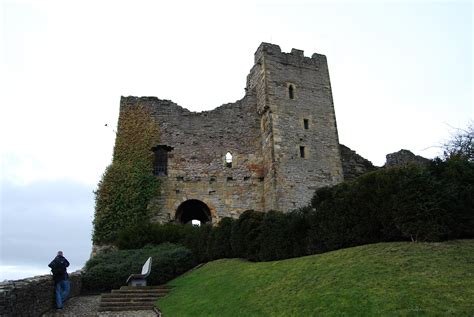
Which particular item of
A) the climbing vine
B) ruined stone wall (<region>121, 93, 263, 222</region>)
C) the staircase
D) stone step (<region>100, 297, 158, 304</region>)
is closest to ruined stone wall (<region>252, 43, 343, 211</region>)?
ruined stone wall (<region>121, 93, 263, 222</region>)

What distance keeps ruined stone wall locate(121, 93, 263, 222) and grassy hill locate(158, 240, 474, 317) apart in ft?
42.0

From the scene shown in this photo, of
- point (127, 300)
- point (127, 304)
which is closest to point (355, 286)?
point (127, 304)

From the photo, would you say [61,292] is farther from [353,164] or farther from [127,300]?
[353,164]

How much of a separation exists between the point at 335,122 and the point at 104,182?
14532 millimetres

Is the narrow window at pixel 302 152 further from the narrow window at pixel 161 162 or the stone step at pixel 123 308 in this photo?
the stone step at pixel 123 308

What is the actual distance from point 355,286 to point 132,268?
10.6m

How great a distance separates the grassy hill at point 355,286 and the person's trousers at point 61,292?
131 inches

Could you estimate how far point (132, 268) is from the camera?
16.0m

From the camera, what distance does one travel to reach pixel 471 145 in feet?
42.7

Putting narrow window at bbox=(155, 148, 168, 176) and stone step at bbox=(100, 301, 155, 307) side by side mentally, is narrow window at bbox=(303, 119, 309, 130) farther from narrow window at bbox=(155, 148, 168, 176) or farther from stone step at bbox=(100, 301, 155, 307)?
stone step at bbox=(100, 301, 155, 307)

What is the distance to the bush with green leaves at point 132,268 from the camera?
1564 centimetres

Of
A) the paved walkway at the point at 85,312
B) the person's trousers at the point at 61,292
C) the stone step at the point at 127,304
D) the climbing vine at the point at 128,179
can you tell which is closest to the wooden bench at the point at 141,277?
the paved walkway at the point at 85,312

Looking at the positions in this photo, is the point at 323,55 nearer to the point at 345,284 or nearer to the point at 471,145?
the point at 471,145

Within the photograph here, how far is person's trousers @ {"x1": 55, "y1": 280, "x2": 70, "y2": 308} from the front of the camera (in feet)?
41.8
